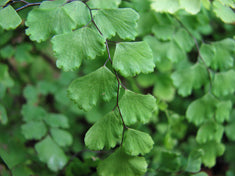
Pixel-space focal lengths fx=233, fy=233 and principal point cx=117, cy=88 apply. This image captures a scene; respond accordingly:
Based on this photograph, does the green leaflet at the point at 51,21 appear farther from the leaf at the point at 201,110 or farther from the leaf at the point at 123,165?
the leaf at the point at 201,110

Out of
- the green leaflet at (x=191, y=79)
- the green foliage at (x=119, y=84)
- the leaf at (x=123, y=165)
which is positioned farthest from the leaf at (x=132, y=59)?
the green leaflet at (x=191, y=79)

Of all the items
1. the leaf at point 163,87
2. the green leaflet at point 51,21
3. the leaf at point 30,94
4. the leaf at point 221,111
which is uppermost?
the green leaflet at point 51,21

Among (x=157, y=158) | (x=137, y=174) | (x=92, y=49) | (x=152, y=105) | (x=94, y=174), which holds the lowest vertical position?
(x=157, y=158)

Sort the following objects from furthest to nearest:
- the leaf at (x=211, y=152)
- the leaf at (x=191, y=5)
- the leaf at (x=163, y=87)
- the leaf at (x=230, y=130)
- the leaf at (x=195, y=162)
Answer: the leaf at (x=163, y=87)
the leaf at (x=230, y=130)
the leaf at (x=211, y=152)
the leaf at (x=195, y=162)
the leaf at (x=191, y=5)

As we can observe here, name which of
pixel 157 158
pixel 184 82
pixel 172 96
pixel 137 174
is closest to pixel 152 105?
pixel 137 174

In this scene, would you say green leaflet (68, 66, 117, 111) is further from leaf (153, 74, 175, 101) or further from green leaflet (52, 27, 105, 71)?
leaf (153, 74, 175, 101)

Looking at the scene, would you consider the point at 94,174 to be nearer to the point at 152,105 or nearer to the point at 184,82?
the point at 152,105
